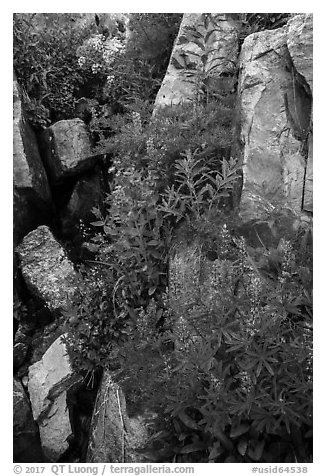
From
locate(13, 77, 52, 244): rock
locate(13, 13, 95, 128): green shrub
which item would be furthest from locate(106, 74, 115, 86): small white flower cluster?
locate(13, 77, 52, 244): rock

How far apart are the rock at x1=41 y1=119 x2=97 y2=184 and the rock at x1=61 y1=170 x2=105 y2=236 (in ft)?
0.62

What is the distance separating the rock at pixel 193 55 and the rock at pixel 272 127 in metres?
0.53

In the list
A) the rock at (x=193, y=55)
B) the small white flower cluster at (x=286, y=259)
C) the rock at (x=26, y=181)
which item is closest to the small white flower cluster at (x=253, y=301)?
the small white flower cluster at (x=286, y=259)

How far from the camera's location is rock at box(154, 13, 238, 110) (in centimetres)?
552

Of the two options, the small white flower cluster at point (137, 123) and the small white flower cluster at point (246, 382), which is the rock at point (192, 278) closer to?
the small white flower cluster at point (246, 382)

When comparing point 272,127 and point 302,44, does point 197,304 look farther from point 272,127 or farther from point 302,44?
point 302,44

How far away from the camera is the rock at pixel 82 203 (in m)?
5.91

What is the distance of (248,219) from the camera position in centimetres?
451

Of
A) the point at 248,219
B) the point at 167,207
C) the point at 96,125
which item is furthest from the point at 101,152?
the point at 248,219

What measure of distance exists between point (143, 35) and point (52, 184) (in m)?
1.95

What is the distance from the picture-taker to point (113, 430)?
450cm

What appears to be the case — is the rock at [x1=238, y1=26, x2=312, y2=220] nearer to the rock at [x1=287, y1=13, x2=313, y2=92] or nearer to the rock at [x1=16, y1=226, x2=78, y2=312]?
the rock at [x1=287, y1=13, x2=313, y2=92]

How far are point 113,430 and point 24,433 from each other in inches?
35.4
